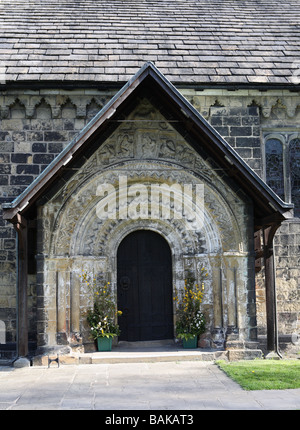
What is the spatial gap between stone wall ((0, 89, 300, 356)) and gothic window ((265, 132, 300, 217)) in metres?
0.27

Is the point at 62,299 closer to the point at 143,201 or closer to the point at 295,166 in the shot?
the point at 143,201

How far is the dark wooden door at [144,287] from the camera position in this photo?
1023 centimetres

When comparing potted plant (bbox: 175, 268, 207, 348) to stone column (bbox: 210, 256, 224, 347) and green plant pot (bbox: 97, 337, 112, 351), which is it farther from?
green plant pot (bbox: 97, 337, 112, 351)

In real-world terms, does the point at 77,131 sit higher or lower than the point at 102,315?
higher

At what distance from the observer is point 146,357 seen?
9.05 metres

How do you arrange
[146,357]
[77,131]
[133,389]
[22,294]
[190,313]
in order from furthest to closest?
[77,131], [190,313], [22,294], [146,357], [133,389]

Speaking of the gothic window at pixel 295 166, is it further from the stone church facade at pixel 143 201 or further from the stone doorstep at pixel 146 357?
the stone doorstep at pixel 146 357

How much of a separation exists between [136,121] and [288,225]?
3.98 meters

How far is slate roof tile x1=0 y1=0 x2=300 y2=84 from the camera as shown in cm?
1091

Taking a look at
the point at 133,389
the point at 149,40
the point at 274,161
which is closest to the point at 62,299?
the point at 133,389

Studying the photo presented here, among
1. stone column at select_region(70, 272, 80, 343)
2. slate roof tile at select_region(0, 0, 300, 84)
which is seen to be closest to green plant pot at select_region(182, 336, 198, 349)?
stone column at select_region(70, 272, 80, 343)

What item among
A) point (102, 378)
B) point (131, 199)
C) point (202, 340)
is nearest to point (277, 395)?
point (102, 378)

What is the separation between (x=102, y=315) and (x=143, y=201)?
2.35 metres

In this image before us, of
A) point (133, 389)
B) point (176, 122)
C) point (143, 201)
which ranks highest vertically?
point (176, 122)
